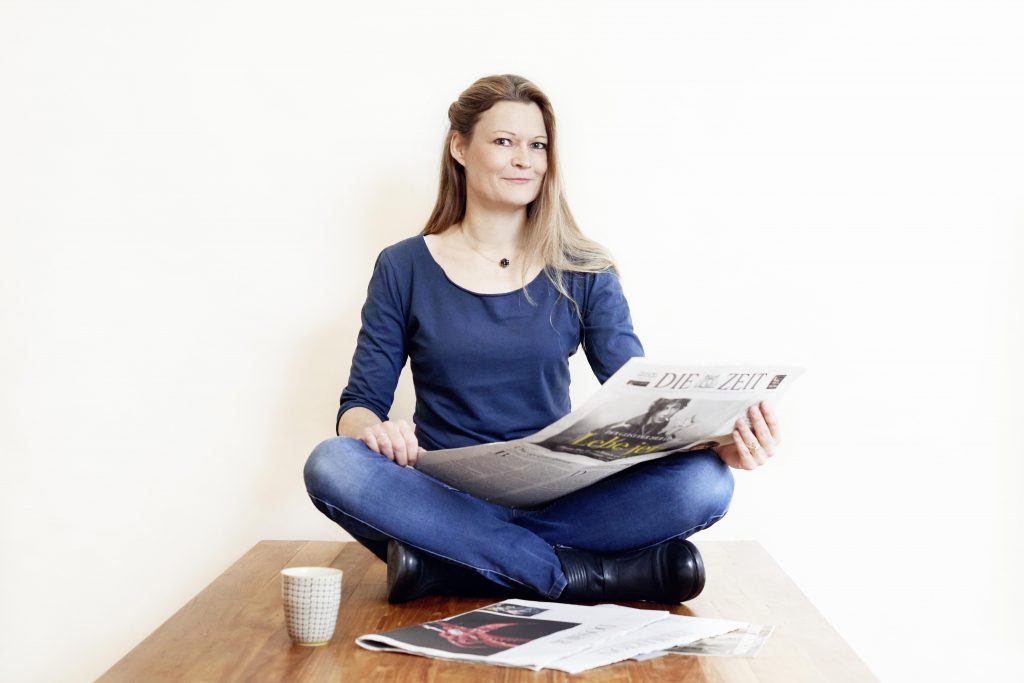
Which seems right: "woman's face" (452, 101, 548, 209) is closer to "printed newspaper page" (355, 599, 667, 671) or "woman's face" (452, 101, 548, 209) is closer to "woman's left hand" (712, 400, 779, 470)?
"woman's left hand" (712, 400, 779, 470)

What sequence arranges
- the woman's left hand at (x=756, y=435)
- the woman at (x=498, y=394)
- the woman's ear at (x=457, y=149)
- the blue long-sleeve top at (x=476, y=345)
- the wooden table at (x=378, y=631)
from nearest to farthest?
the wooden table at (x=378, y=631) → the woman's left hand at (x=756, y=435) → the woman at (x=498, y=394) → the blue long-sleeve top at (x=476, y=345) → the woman's ear at (x=457, y=149)

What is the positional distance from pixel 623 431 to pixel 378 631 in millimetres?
490

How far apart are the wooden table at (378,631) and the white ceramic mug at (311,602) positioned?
0.08ft

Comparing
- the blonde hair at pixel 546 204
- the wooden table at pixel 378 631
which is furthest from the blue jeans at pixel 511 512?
the blonde hair at pixel 546 204

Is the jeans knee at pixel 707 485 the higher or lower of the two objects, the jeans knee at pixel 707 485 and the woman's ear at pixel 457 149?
the lower

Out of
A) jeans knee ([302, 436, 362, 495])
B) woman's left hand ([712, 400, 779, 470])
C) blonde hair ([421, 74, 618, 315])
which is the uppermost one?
blonde hair ([421, 74, 618, 315])

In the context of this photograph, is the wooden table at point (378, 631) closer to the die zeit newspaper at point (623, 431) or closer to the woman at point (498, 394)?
the woman at point (498, 394)

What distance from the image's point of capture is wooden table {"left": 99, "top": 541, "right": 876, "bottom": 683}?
1417mm

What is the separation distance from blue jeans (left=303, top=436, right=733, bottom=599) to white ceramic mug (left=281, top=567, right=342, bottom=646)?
221mm

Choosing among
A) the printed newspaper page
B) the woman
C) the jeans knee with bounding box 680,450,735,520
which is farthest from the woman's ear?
the printed newspaper page

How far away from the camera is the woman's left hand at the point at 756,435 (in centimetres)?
165

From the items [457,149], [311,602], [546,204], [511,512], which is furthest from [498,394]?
[311,602]

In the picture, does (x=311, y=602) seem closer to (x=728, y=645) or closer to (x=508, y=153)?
(x=728, y=645)

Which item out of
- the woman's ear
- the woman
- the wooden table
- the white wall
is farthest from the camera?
the white wall
